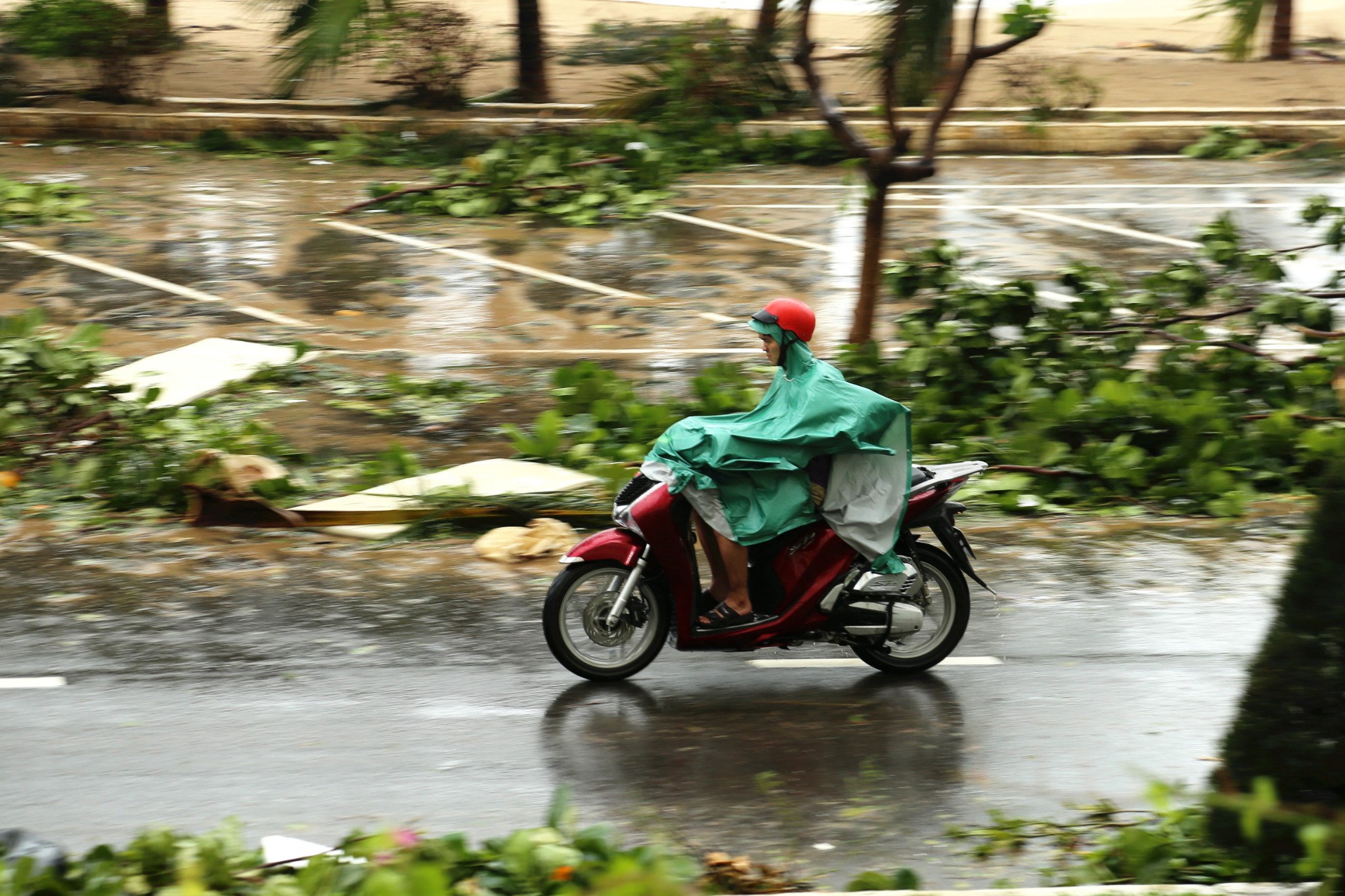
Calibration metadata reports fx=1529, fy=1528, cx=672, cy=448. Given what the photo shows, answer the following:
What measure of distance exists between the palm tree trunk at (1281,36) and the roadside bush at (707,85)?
8096mm

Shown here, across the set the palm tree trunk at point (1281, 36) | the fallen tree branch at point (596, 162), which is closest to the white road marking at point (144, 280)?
the fallen tree branch at point (596, 162)

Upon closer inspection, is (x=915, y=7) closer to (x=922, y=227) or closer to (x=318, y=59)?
(x=922, y=227)

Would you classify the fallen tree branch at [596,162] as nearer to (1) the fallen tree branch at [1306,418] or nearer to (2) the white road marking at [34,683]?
(1) the fallen tree branch at [1306,418]

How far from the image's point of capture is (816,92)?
35.2ft

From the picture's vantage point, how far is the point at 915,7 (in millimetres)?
10281

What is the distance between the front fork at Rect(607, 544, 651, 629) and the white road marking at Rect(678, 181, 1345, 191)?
11.7 metres

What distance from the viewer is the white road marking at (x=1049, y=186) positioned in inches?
687

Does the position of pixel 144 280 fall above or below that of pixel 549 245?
below

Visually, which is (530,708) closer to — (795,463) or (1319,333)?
(795,463)

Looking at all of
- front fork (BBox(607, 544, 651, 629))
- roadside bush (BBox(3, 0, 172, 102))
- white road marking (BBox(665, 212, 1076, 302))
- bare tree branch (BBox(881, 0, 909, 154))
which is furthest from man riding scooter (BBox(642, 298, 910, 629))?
roadside bush (BBox(3, 0, 172, 102))

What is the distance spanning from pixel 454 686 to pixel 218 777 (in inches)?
46.6

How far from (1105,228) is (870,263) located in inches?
221

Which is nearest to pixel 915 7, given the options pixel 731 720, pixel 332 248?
pixel 731 720

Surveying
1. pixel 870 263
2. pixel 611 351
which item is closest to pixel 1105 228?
pixel 870 263
